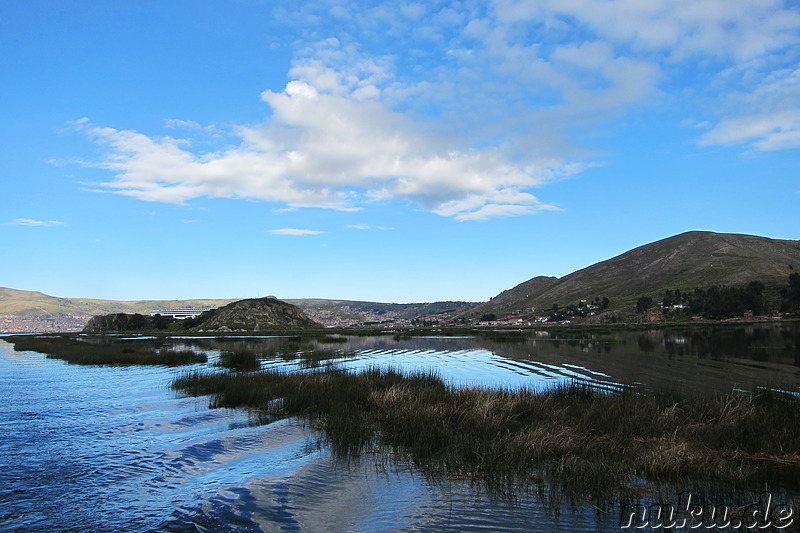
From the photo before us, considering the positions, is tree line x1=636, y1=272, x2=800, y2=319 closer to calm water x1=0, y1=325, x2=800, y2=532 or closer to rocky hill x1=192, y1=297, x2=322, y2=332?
rocky hill x1=192, y1=297, x2=322, y2=332

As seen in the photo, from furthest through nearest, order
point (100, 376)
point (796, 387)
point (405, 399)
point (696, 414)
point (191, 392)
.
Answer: point (100, 376)
point (191, 392)
point (796, 387)
point (405, 399)
point (696, 414)

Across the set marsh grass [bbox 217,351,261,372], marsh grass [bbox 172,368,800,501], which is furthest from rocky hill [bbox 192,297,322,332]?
marsh grass [bbox 172,368,800,501]

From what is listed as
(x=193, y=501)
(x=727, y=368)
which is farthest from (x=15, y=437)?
(x=727, y=368)

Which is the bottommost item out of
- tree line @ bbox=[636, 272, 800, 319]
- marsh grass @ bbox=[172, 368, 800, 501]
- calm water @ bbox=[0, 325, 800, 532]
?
calm water @ bbox=[0, 325, 800, 532]

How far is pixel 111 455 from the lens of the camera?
1388 cm

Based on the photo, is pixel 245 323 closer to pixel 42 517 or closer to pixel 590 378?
pixel 590 378

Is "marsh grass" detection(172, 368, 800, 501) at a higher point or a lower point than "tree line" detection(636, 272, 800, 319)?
lower

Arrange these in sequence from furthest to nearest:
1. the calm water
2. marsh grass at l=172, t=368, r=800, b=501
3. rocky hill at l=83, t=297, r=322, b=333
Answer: rocky hill at l=83, t=297, r=322, b=333, marsh grass at l=172, t=368, r=800, b=501, the calm water

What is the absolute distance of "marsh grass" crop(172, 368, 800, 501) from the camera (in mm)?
10711

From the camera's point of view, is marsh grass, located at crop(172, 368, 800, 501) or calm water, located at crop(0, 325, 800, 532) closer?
calm water, located at crop(0, 325, 800, 532)

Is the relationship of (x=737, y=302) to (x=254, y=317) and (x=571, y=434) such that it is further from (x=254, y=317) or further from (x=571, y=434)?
(x=571, y=434)

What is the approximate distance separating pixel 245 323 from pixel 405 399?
522 feet

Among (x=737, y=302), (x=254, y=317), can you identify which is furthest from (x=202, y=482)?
(x=737, y=302)

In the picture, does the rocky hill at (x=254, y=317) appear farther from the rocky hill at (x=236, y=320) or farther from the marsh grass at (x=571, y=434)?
the marsh grass at (x=571, y=434)
